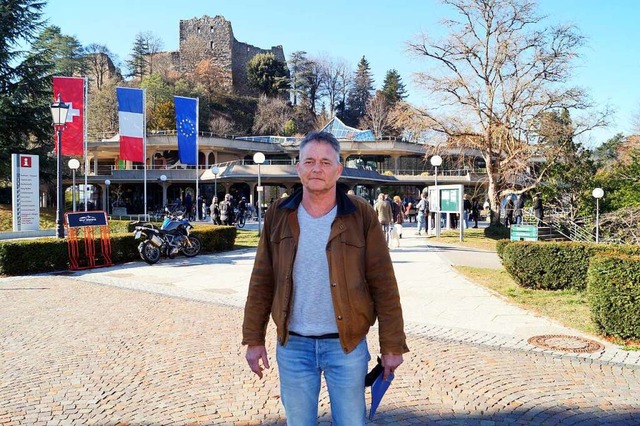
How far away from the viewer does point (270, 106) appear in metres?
72.9

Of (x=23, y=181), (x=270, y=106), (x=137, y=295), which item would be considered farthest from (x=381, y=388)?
(x=270, y=106)

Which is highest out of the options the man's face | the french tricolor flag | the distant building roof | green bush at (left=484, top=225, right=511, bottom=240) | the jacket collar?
the distant building roof

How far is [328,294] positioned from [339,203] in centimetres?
43

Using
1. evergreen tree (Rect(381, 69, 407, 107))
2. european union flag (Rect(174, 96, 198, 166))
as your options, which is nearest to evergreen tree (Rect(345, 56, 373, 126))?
evergreen tree (Rect(381, 69, 407, 107))

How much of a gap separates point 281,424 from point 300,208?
6.31 feet

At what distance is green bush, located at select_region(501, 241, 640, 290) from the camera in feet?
29.5

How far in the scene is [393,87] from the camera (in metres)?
79.0

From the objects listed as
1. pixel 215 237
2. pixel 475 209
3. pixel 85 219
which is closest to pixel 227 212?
pixel 215 237

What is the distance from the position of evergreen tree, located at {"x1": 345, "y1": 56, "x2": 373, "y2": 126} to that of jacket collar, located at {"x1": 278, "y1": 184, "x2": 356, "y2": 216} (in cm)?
7838

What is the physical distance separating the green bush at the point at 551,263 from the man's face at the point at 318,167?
7588 mm

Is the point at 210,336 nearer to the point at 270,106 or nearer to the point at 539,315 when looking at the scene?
the point at 539,315

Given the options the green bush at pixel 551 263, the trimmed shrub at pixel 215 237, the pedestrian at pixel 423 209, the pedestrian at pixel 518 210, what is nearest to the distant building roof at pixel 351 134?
the pedestrian at pixel 423 209

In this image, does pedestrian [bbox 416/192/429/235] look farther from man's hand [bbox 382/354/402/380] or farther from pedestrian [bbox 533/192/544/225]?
man's hand [bbox 382/354/402/380]

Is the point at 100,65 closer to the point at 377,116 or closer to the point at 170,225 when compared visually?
the point at 377,116
